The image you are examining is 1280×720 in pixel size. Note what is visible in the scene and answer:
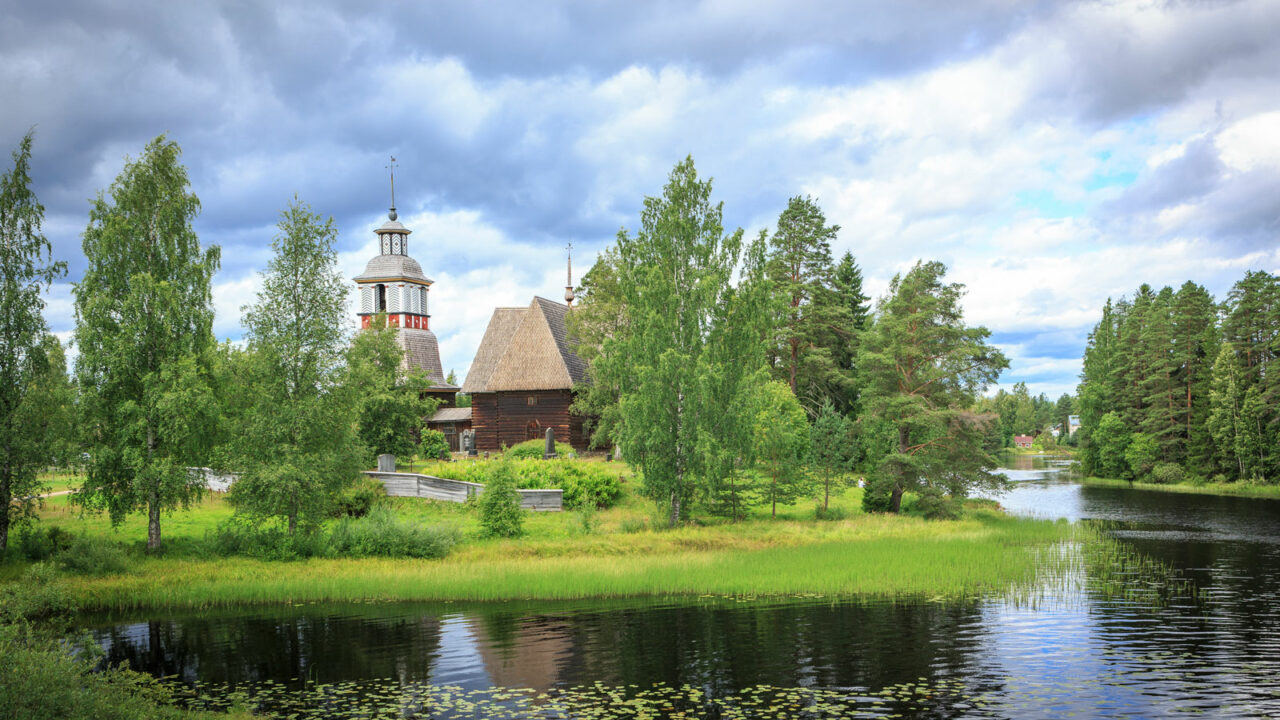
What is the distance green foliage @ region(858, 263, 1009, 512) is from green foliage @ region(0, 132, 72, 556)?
2996 cm

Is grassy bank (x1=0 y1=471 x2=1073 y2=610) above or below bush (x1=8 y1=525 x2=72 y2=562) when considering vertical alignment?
below

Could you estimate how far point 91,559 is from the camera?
20.7 m

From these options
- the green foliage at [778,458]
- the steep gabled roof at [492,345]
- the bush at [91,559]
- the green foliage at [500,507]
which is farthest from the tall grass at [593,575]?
the steep gabled roof at [492,345]

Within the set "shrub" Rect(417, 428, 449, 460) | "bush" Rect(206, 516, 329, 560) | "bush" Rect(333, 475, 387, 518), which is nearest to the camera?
"bush" Rect(206, 516, 329, 560)

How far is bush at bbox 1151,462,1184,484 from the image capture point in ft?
195

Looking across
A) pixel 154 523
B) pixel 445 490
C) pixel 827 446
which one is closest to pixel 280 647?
pixel 154 523

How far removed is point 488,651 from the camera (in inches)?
561

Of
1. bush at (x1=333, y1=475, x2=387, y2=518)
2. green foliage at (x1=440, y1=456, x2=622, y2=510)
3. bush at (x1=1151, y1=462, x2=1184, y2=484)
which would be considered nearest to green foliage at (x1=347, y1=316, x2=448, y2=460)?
green foliage at (x1=440, y1=456, x2=622, y2=510)

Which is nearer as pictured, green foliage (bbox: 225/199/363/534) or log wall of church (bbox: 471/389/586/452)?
green foliage (bbox: 225/199/363/534)

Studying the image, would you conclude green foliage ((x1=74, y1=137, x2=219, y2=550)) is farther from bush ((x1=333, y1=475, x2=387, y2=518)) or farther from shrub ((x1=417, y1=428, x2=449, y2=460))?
shrub ((x1=417, y1=428, x2=449, y2=460))

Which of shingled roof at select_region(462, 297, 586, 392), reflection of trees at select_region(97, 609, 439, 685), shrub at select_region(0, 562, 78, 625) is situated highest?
shingled roof at select_region(462, 297, 586, 392)

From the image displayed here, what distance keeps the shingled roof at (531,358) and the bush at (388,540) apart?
84.0ft

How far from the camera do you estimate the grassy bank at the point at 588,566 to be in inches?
766

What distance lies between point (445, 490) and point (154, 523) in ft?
37.6
